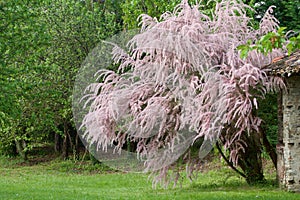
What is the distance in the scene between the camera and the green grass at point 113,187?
33.7 ft

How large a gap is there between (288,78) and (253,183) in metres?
2.85

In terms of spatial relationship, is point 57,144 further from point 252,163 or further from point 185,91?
point 185,91

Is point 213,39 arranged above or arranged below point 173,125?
above

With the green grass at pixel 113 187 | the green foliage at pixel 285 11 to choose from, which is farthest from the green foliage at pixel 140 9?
the green grass at pixel 113 187

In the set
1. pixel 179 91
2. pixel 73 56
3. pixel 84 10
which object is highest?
pixel 84 10

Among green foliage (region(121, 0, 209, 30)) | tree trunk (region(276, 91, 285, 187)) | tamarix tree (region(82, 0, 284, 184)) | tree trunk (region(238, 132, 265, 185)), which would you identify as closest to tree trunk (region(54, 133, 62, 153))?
green foliage (region(121, 0, 209, 30))

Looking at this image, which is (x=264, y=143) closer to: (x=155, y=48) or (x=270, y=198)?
(x=270, y=198)

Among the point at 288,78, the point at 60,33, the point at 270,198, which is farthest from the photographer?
the point at 60,33

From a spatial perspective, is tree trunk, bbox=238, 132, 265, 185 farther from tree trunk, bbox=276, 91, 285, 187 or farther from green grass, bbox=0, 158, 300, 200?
tree trunk, bbox=276, 91, 285, 187

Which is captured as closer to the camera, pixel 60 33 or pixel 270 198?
pixel 270 198

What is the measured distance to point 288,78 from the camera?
1009cm

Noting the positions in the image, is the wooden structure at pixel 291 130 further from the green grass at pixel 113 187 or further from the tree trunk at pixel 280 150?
the green grass at pixel 113 187

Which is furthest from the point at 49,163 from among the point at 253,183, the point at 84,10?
the point at 253,183

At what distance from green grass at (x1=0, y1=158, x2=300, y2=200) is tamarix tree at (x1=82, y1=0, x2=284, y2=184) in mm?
840
